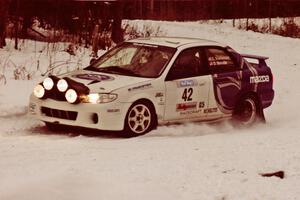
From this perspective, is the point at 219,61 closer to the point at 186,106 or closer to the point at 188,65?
the point at 188,65

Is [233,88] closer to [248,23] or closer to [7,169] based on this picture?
[7,169]

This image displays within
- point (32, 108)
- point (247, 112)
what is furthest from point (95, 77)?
point (247, 112)

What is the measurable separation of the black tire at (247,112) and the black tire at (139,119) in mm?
1903

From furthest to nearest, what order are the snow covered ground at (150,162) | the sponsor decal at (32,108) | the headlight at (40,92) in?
the sponsor decal at (32,108)
the headlight at (40,92)
the snow covered ground at (150,162)

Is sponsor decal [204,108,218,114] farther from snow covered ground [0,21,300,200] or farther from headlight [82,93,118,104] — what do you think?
headlight [82,93,118,104]

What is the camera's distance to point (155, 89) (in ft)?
33.2

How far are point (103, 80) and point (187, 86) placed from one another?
130 centimetres

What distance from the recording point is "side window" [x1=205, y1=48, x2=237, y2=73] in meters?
11.1

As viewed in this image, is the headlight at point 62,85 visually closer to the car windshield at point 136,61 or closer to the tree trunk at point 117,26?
the car windshield at point 136,61

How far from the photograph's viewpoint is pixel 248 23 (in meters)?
31.7

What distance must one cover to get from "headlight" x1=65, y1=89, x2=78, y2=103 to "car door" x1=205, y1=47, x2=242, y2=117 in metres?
2.25

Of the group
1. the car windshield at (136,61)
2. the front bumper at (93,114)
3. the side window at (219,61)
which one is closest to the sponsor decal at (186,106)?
the car windshield at (136,61)

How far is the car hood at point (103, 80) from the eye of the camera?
9758mm

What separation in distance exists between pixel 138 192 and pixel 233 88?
5.07 m
